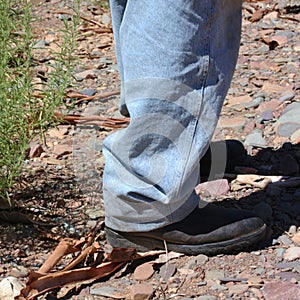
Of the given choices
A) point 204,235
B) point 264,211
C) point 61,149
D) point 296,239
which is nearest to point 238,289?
point 204,235

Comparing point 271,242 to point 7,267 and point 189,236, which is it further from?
point 7,267

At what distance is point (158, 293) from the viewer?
222 cm

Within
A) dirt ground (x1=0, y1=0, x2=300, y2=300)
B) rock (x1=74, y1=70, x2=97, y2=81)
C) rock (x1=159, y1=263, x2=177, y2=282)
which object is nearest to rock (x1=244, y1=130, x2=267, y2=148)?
dirt ground (x1=0, y1=0, x2=300, y2=300)

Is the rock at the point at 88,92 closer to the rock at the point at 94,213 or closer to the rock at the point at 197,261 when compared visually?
the rock at the point at 94,213

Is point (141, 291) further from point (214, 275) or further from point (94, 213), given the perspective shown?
point (94, 213)

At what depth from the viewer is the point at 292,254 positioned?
2326 millimetres

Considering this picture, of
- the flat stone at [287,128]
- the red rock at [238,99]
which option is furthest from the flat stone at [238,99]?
the flat stone at [287,128]

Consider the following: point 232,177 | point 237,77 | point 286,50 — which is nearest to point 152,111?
point 232,177

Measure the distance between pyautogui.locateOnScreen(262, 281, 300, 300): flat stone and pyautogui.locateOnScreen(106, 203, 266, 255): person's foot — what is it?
0.17 meters

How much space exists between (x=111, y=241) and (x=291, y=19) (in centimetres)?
233

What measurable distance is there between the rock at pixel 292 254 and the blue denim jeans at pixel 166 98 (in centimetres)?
31

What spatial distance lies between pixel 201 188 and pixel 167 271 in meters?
0.49

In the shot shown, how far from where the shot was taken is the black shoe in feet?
9.38

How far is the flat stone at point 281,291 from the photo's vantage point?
214cm
